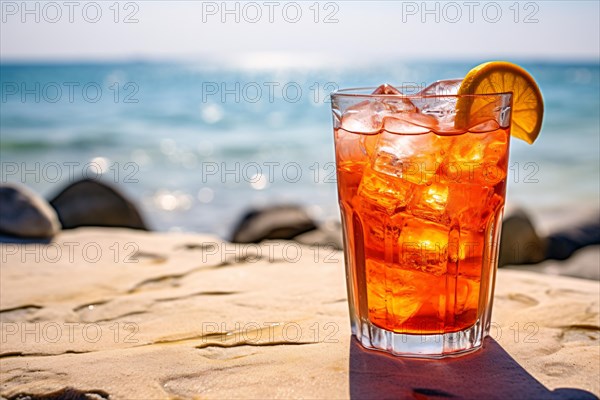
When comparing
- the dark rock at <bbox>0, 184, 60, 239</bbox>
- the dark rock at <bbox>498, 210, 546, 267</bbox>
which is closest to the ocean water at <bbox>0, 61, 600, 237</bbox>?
the dark rock at <bbox>498, 210, 546, 267</bbox>

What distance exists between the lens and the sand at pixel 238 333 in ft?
4.57

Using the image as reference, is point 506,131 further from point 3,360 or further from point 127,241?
point 127,241

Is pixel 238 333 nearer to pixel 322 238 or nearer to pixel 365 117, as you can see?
pixel 365 117

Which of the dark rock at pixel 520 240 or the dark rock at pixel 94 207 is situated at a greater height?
the dark rock at pixel 94 207

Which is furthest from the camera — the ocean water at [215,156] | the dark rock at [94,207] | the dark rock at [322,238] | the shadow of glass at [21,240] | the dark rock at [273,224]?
the ocean water at [215,156]

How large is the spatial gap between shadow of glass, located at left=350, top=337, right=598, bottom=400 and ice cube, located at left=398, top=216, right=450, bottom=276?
0.22m

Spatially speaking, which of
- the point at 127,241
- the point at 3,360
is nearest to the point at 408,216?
the point at 3,360

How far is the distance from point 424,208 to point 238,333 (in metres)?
0.57

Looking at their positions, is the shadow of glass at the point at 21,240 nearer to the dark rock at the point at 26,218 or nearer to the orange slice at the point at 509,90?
the dark rock at the point at 26,218

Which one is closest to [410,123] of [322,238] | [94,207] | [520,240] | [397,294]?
[397,294]

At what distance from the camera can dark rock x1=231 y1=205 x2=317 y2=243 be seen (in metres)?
5.22

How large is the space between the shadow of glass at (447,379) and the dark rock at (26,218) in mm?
1834

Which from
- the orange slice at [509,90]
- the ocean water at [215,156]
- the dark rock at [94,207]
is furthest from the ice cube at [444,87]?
the dark rock at [94,207]

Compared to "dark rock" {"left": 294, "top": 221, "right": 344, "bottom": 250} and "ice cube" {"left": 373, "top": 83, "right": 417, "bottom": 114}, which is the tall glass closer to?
"ice cube" {"left": 373, "top": 83, "right": 417, "bottom": 114}
